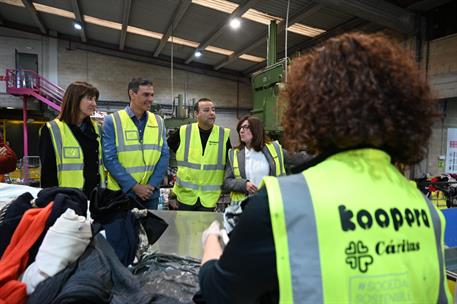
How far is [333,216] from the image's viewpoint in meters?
0.56

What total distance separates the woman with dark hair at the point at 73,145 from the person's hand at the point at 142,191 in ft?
0.87

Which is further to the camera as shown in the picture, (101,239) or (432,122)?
(101,239)

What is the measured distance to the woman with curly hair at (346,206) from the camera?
0.56 m

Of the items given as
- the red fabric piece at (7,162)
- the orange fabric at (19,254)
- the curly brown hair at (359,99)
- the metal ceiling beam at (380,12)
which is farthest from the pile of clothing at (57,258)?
the metal ceiling beam at (380,12)

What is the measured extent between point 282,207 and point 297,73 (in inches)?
12.7

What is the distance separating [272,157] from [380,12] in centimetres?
360

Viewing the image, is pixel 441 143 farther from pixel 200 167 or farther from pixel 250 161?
pixel 200 167

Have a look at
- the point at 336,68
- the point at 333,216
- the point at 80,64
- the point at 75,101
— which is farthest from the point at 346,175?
the point at 80,64

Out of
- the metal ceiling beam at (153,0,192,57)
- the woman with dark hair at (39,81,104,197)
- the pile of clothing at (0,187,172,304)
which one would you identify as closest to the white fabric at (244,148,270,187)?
the woman with dark hair at (39,81,104,197)

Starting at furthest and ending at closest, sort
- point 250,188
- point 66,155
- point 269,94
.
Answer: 1. point 269,94
2. point 250,188
3. point 66,155

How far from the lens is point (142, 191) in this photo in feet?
7.00

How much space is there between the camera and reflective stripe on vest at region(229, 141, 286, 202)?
2477mm

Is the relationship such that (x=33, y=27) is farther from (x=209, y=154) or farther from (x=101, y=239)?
(x=101, y=239)

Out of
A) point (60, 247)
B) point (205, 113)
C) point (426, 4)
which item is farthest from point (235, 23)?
point (60, 247)
